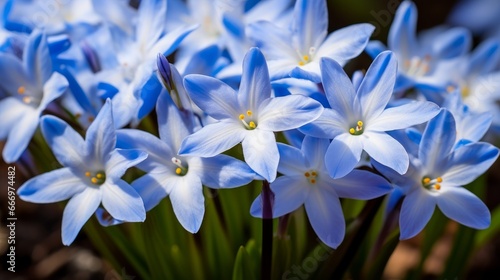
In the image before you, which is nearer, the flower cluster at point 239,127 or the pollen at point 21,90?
the flower cluster at point 239,127

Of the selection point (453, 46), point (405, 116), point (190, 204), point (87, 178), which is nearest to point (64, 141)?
point (87, 178)

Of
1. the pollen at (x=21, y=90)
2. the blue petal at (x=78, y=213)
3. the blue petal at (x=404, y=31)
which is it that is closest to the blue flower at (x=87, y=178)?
the blue petal at (x=78, y=213)

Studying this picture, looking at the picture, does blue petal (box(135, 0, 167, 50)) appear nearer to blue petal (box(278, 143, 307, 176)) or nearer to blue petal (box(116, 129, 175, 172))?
blue petal (box(116, 129, 175, 172))

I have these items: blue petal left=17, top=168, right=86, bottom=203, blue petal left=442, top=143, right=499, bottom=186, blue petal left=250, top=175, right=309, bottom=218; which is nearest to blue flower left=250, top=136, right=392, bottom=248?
blue petal left=250, top=175, right=309, bottom=218

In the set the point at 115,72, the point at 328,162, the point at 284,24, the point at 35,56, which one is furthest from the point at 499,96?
the point at 35,56

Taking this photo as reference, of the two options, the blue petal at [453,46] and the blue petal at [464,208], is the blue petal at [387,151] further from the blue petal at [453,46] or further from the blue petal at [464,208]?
the blue petal at [453,46]
